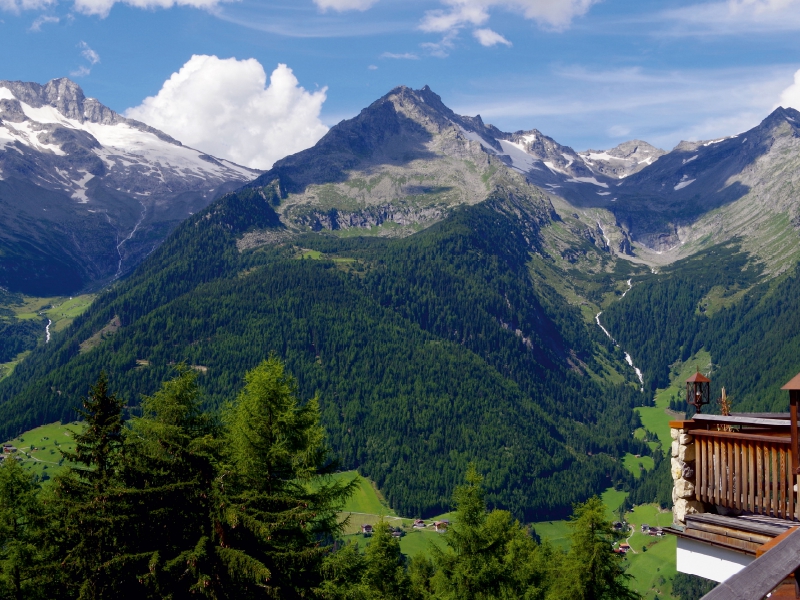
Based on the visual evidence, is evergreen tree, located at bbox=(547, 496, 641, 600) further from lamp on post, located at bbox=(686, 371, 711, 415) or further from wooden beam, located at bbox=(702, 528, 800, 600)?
wooden beam, located at bbox=(702, 528, 800, 600)

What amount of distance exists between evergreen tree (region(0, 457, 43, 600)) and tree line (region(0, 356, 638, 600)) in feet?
0.19

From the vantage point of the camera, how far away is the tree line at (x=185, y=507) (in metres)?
24.9

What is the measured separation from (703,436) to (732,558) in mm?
3018

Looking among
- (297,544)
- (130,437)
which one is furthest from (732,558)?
(130,437)

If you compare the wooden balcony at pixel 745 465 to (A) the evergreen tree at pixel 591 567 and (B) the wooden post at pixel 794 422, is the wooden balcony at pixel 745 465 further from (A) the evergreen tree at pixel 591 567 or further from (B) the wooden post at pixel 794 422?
(A) the evergreen tree at pixel 591 567

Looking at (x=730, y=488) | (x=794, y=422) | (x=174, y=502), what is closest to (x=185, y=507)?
(x=174, y=502)

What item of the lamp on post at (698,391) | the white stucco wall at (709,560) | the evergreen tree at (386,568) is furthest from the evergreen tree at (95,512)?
the evergreen tree at (386,568)

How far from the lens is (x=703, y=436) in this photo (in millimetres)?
18312

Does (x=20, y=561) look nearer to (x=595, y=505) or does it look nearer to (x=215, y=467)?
(x=215, y=467)

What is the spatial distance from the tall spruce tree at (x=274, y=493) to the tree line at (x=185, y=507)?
0.19ft

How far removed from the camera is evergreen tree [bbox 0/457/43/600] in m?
29.1

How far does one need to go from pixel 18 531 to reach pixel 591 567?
29.0 meters

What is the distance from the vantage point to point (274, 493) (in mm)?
29766

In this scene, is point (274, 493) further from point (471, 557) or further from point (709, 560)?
point (709, 560)
